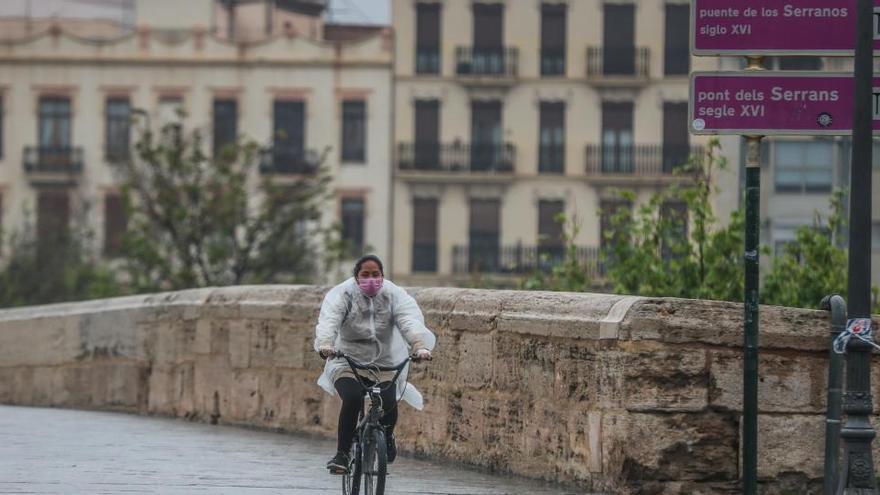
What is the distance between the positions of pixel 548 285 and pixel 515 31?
3252 cm

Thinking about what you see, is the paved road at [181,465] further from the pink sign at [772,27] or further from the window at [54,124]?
the window at [54,124]

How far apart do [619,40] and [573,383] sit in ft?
150

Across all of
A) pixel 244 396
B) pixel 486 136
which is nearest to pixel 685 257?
pixel 244 396

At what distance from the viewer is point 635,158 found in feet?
183

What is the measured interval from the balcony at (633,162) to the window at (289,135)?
8.35 metres

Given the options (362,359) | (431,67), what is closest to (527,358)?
(362,359)

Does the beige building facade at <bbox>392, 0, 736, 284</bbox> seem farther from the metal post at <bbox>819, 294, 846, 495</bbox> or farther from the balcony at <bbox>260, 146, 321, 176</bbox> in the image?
the metal post at <bbox>819, 294, 846, 495</bbox>

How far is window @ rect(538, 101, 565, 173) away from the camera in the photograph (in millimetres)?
56344

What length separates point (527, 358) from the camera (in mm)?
12039

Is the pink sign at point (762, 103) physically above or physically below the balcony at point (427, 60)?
below

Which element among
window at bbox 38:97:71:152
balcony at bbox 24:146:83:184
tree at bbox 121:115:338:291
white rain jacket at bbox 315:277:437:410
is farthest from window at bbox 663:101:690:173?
white rain jacket at bbox 315:277:437:410

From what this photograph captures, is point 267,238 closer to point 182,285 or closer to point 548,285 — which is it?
point 182,285

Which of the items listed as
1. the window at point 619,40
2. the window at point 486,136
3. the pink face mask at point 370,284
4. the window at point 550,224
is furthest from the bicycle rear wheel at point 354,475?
the window at point 619,40

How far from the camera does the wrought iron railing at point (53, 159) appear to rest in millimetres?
57469
